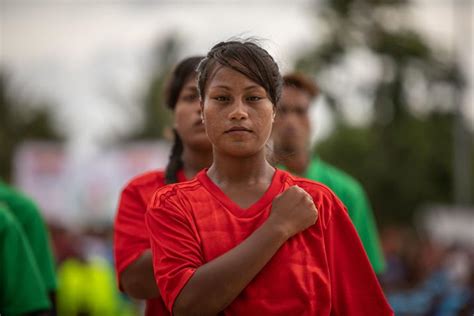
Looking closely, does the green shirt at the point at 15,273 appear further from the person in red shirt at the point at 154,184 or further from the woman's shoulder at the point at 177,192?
the woman's shoulder at the point at 177,192

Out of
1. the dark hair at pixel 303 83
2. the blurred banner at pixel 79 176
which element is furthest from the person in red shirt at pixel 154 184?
the blurred banner at pixel 79 176

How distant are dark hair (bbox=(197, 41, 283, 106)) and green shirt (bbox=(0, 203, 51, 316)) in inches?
76.2

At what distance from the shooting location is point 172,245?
3283 mm

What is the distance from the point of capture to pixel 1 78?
58875mm

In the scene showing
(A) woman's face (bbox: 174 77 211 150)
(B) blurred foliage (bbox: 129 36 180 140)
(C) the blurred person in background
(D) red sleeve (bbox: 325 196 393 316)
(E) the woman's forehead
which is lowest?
(B) blurred foliage (bbox: 129 36 180 140)

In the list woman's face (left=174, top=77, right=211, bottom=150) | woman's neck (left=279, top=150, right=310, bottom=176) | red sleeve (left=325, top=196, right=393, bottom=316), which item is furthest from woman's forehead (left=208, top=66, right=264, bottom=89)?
woman's neck (left=279, top=150, right=310, bottom=176)

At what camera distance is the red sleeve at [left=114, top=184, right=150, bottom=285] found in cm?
448

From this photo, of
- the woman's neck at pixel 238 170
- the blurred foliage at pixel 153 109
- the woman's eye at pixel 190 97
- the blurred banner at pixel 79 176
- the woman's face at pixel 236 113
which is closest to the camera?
the woman's face at pixel 236 113

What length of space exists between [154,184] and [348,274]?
1552 mm

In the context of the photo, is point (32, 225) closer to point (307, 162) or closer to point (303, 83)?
point (307, 162)

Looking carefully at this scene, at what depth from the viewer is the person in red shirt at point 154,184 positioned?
4.41 m

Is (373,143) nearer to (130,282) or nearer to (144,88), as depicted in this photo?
(130,282)

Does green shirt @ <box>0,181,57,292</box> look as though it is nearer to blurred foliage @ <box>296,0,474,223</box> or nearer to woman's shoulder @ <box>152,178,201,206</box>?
woman's shoulder @ <box>152,178,201,206</box>

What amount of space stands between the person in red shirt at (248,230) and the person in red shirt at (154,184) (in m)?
1.04
